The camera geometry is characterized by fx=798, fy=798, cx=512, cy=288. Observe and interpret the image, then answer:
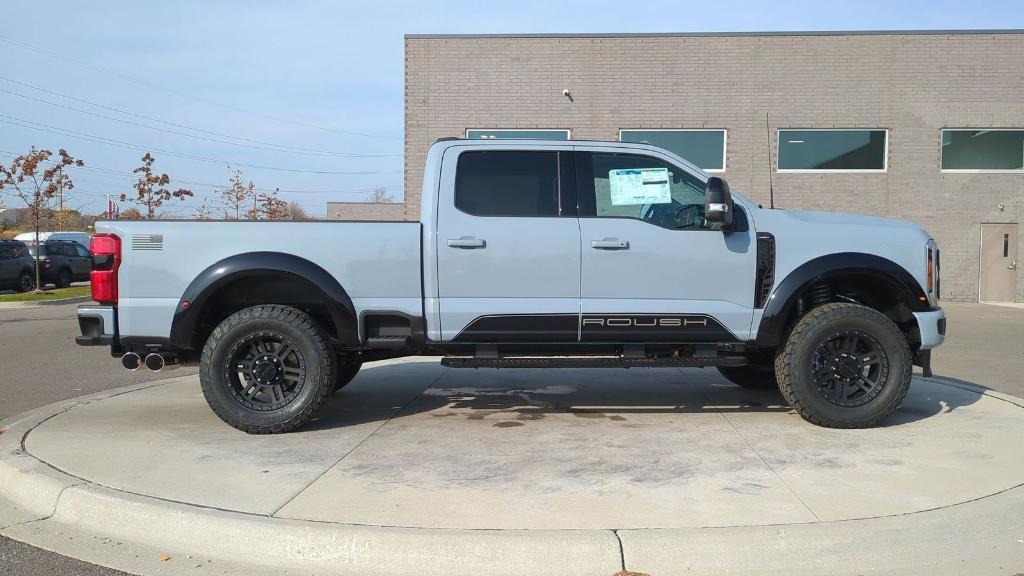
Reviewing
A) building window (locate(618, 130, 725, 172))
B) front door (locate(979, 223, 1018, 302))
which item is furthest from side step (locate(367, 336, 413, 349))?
front door (locate(979, 223, 1018, 302))

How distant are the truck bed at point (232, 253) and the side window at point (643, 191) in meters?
1.39

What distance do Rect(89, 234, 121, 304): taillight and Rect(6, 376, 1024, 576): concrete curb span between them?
1946 millimetres

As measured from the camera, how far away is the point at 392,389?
7641 millimetres

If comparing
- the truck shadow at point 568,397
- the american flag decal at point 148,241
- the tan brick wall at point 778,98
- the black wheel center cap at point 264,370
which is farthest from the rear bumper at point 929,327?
the tan brick wall at point 778,98

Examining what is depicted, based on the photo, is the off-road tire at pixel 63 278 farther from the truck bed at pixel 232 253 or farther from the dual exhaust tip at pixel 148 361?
the truck bed at pixel 232 253

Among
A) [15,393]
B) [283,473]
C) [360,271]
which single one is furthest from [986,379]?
[15,393]

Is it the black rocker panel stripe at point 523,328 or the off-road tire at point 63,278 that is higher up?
the black rocker panel stripe at point 523,328

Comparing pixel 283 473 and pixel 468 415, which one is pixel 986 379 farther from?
pixel 283 473

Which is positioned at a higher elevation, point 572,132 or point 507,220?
point 572,132

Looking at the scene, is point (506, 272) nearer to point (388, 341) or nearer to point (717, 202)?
point (388, 341)

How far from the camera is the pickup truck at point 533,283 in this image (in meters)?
5.62

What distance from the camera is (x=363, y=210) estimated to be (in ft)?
53.8

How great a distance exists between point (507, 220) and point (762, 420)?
254cm

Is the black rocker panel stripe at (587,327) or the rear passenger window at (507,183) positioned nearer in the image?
the black rocker panel stripe at (587,327)
